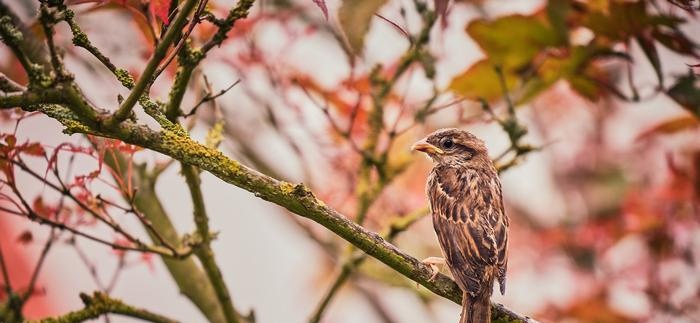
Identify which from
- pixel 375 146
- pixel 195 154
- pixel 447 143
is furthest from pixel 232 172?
pixel 447 143

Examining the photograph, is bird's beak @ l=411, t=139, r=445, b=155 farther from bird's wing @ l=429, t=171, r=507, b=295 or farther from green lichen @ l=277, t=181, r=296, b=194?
green lichen @ l=277, t=181, r=296, b=194

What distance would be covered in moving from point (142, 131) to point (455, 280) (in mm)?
1306

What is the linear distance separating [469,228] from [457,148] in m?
0.58

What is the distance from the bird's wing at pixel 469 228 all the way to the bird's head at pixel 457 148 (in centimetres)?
17

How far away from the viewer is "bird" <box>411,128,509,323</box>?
101 inches

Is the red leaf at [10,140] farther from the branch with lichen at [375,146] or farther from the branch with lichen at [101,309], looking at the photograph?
the branch with lichen at [375,146]

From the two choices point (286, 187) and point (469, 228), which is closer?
point (286, 187)

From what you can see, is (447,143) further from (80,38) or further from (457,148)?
(80,38)

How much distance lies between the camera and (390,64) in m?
3.75

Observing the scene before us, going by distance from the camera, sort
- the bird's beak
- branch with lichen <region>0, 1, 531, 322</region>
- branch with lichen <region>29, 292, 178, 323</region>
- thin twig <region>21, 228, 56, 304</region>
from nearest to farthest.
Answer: branch with lichen <region>0, 1, 531, 322</region> → branch with lichen <region>29, 292, 178, 323</region> → thin twig <region>21, 228, 56, 304</region> → the bird's beak

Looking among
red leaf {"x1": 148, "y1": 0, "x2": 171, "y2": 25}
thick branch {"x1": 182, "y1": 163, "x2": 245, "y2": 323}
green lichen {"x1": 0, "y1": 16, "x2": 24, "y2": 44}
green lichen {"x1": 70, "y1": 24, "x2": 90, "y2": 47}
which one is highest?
red leaf {"x1": 148, "y1": 0, "x2": 171, "y2": 25}

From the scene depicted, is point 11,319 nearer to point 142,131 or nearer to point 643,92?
point 142,131

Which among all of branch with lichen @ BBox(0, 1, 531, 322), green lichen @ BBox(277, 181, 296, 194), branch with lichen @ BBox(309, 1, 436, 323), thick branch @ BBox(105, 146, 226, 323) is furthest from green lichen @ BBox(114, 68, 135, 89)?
branch with lichen @ BBox(309, 1, 436, 323)

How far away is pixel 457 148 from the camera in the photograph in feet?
11.3
